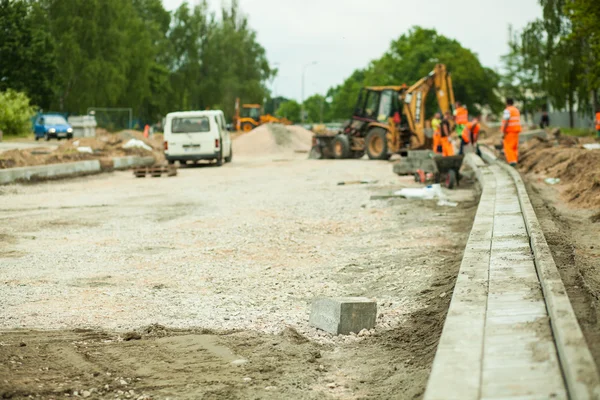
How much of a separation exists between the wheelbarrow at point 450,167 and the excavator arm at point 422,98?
1136cm

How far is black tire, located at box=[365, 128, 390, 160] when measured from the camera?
3116 cm

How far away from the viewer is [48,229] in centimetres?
1091

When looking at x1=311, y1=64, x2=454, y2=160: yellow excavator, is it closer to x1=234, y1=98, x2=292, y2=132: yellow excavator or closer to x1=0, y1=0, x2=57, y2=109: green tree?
x1=0, y1=0, x2=57, y2=109: green tree

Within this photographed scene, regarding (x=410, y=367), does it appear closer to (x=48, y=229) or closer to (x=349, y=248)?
(x=349, y=248)

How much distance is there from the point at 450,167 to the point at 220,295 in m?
11.5

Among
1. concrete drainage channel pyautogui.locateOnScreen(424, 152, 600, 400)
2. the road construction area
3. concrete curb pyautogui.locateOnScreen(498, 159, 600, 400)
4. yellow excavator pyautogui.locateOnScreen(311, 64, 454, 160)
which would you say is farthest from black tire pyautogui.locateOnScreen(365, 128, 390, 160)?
concrete curb pyautogui.locateOnScreen(498, 159, 600, 400)

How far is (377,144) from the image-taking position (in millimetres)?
31766

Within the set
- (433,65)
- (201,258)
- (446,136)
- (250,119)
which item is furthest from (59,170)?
(433,65)

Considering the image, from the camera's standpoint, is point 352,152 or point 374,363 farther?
point 352,152

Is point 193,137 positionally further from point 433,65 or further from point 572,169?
point 433,65

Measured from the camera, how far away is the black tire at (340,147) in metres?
33.1

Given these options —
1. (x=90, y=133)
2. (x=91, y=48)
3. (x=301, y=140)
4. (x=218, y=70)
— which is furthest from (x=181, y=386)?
(x=218, y=70)

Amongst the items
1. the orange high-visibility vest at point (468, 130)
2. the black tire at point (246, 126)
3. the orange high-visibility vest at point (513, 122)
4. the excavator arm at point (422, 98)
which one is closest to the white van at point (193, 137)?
the excavator arm at point (422, 98)

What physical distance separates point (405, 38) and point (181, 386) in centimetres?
10479
